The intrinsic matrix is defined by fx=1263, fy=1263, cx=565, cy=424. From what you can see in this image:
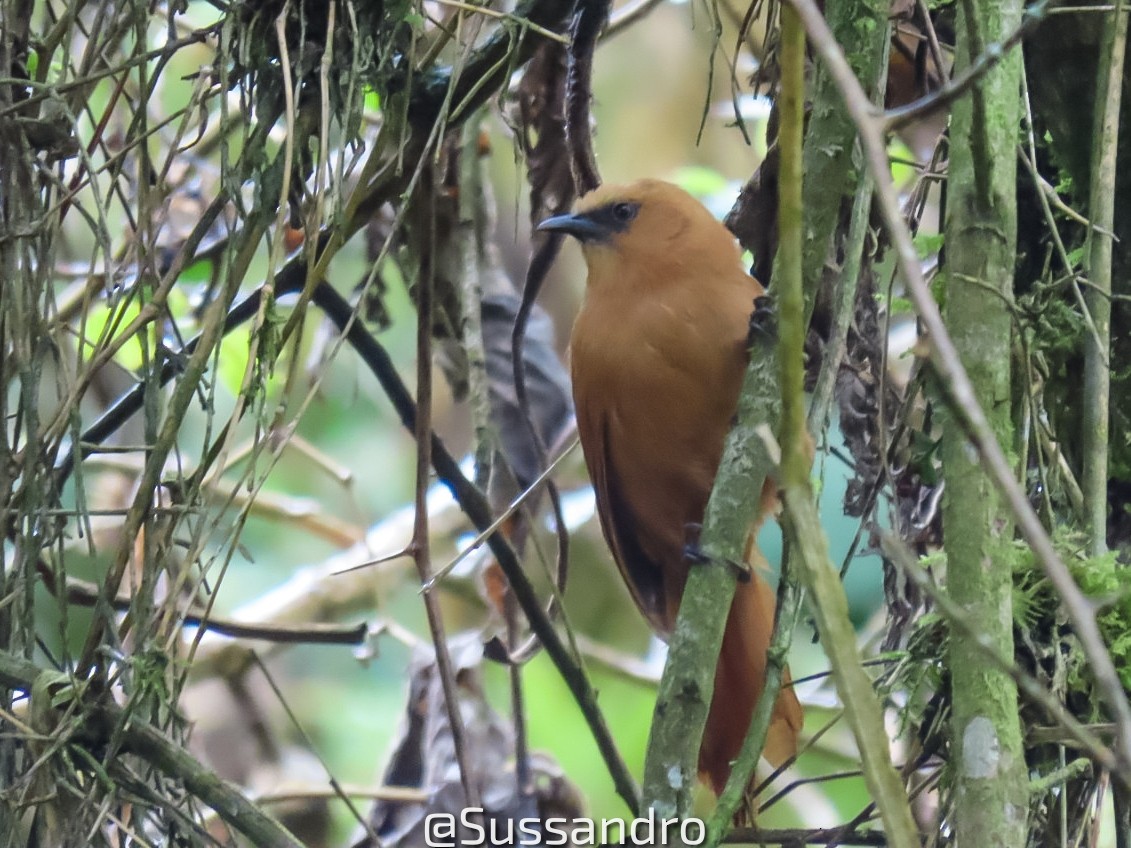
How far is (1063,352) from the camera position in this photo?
6.61ft

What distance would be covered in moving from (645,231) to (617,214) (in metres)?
0.08

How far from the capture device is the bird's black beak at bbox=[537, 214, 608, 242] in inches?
105

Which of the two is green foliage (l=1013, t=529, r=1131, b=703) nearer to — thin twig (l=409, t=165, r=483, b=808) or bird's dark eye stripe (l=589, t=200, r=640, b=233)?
thin twig (l=409, t=165, r=483, b=808)

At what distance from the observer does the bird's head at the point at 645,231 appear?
2795mm

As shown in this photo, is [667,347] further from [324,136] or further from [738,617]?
[324,136]

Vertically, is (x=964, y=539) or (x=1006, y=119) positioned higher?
(x=1006, y=119)

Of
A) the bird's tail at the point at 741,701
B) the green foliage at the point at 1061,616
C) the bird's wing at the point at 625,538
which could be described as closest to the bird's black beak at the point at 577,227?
the bird's wing at the point at 625,538

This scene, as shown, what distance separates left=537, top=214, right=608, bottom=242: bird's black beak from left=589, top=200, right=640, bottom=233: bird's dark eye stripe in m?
0.02

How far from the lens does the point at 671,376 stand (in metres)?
2.64

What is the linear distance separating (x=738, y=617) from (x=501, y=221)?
2.23m

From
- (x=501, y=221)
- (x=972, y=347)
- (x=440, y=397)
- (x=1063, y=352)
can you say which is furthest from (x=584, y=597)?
(x=972, y=347)

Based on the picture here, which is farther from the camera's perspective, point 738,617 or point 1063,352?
point 738,617

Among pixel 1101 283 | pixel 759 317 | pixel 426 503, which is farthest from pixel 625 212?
pixel 1101 283

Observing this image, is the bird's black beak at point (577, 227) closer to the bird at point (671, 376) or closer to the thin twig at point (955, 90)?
the bird at point (671, 376)
